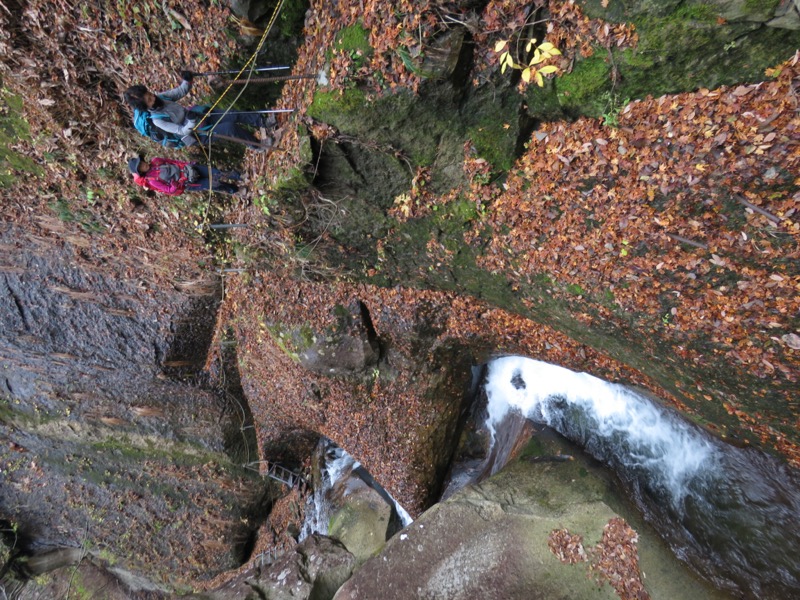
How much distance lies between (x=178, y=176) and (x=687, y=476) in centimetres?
791

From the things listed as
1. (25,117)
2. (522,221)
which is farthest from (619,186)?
(25,117)

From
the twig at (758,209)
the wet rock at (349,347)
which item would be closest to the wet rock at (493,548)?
the wet rock at (349,347)

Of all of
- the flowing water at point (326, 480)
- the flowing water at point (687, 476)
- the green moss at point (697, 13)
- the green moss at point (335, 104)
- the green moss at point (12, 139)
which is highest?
the green moss at point (697, 13)

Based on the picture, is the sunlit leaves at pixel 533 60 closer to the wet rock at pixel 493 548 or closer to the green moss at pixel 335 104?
the green moss at pixel 335 104

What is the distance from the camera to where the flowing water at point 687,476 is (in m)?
4.65

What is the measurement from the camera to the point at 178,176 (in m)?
5.98

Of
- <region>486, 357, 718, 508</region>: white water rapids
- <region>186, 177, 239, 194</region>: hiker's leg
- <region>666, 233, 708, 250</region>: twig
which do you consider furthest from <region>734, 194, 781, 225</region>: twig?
<region>186, 177, 239, 194</region>: hiker's leg

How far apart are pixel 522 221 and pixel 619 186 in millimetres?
993

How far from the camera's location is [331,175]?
5012 millimetres

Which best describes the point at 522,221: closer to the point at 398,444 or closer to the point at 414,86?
the point at 414,86

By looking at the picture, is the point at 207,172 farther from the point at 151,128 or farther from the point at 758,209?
the point at 758,209

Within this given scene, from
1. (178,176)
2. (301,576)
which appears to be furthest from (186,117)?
(301,576)

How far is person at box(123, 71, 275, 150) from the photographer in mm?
4730

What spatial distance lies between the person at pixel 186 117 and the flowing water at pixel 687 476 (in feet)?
17.7
